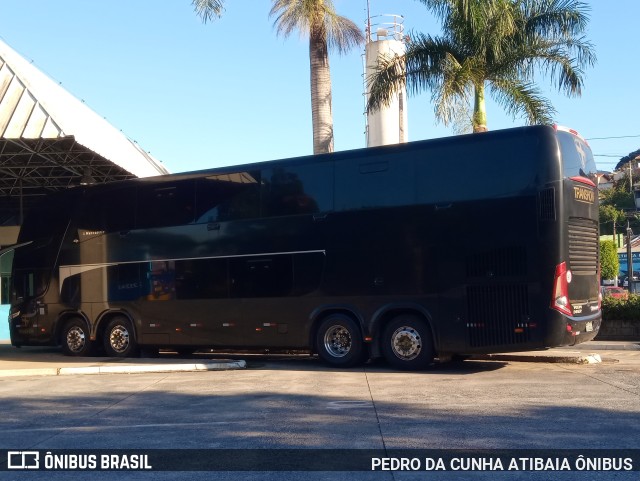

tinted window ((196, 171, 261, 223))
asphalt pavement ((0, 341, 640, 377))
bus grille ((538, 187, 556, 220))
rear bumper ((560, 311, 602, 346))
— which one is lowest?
asphalt pavement ((0, 341, 640, 377))

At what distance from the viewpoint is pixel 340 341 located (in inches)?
592

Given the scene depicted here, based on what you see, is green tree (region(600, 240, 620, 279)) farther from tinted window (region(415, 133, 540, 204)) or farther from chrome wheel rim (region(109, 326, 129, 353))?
chrome wheel rim (region(109, 326, 129, 353))

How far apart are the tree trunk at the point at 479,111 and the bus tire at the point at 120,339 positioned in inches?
428

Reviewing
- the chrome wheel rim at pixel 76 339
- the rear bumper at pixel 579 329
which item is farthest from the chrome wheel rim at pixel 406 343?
the chrome wheel rim at pixel 76 339

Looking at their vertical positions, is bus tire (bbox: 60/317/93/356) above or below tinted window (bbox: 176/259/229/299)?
below

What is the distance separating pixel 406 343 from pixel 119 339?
7.52 m

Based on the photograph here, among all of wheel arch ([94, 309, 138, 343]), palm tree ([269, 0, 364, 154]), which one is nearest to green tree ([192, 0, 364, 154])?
palm tree ([269, 0, 364, 154])

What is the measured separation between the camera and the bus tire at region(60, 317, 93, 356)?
18.5 metres

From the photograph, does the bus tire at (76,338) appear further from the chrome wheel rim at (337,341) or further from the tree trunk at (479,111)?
the tree trunk at (479,111)

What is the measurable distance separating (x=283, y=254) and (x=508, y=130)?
200 inches

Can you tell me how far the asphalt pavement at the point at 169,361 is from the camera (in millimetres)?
15352

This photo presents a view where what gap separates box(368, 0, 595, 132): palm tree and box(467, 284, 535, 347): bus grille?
912 centimetres

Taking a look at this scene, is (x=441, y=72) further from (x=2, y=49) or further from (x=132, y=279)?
(x=2, y=49)

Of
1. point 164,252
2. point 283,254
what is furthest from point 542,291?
point 164,252
